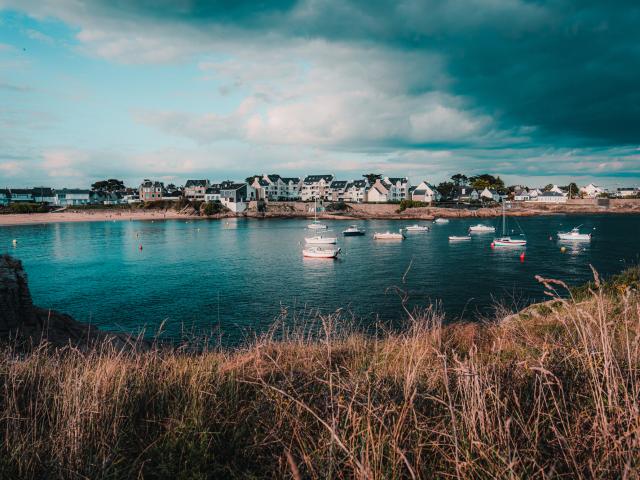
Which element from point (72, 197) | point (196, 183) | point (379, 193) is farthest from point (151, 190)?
point (379, 193)

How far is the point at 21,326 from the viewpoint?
15.8 m

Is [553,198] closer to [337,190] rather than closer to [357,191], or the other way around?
[357,191]

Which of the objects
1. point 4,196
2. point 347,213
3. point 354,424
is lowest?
point 354,424

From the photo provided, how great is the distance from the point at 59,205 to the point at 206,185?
2714 inches

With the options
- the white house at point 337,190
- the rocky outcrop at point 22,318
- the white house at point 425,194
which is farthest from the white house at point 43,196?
the rocky outcrop at point 22,318

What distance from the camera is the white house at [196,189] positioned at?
174000 millimetres

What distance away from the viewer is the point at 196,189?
174750 mm

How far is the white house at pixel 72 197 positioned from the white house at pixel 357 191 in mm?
126364

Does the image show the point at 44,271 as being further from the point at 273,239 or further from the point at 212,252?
the point at 273,239

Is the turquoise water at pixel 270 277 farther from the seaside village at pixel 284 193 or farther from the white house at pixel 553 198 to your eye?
the white house at pixel 553 198

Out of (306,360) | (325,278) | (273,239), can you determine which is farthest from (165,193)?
Answer: (306,360)

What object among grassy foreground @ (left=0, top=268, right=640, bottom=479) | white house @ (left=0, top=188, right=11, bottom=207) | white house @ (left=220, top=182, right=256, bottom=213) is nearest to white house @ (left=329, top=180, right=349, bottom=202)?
white house @ (left=220, top=182, right=256, bottom=213)

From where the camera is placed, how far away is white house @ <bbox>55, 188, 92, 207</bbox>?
598ft

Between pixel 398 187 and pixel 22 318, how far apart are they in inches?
6601
